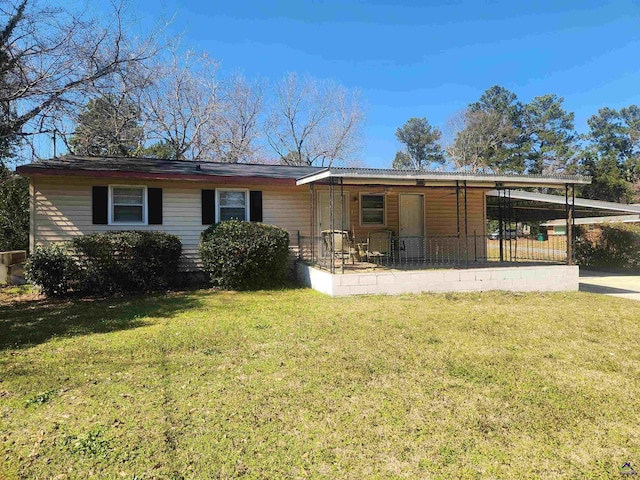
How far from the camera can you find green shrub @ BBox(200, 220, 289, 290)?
852cm

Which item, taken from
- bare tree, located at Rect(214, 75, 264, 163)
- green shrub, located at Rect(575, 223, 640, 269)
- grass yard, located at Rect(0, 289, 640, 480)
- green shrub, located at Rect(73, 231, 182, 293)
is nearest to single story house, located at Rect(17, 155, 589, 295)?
green shrub, located at Rect(73, 231, 182, 293)

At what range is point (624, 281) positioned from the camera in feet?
35.5

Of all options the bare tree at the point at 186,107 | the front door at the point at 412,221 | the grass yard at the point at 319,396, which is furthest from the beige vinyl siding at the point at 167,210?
the bare tree at the point at 186,107

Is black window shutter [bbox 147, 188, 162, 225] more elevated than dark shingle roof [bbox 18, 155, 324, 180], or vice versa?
dark shingle roof [bbox 18, 155, 324, 180]

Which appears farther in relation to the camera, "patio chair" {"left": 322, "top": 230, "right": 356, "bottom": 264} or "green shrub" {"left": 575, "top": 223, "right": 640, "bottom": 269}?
"green shrub" {"left": 575, "top": 223, "right": 640, "bottom": 269}

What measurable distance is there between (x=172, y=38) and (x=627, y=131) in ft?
151

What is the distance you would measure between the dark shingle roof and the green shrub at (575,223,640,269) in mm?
10652

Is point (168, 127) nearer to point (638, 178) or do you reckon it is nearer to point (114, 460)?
A: point (114, 460)

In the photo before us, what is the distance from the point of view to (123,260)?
27.1ft

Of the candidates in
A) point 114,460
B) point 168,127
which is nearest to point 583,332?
point 114,460

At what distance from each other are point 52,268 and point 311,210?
547 centimetres

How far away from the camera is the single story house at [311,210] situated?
834 cm

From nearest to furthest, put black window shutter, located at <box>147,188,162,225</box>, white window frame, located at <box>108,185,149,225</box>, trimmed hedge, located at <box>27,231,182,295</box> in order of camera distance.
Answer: trimmed hedge, located at <box>27,231,182,295</box>
white window frame, located at <box>108,185,149,225</box>
black window shutter, located at <box>147,188,162,225</box>

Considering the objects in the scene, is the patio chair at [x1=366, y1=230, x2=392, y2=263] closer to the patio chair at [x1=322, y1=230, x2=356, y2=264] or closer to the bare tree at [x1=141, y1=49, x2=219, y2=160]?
the patio chair at [x1=322, y1=230, x2=356, y2=264]
